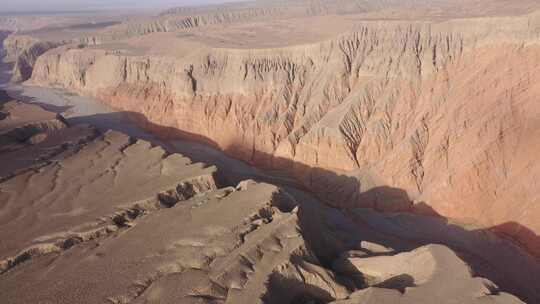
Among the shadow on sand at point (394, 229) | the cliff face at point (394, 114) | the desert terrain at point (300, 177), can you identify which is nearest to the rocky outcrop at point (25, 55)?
the desert terrain at point (300, 177)

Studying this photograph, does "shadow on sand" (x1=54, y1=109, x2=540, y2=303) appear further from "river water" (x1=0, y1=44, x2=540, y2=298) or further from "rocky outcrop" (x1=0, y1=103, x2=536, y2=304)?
"rocky outcrop" (x1=0, y1=103, x2=536, y2=304)

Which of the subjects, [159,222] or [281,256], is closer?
[281,256]

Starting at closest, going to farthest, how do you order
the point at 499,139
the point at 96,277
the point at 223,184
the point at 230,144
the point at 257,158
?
the point at 96,277, the point at 223,184, the point at 499,139, the point at 257,158, the point at 230,144

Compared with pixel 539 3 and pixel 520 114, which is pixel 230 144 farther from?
pixel 539 3

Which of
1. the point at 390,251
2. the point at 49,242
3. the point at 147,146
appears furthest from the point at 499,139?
the point at 49,242

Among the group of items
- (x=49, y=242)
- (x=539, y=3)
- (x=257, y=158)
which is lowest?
(x=257, y=158)

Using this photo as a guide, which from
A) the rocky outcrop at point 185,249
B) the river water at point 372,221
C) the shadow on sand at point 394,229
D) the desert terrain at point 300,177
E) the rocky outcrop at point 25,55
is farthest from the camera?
the rocky outcrop at point 25,55

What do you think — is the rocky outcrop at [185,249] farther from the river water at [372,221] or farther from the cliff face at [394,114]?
the cliff face at [394,114]

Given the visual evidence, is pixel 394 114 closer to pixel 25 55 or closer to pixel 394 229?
pixel 394 229

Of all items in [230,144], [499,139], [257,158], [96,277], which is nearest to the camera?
[96,277]
